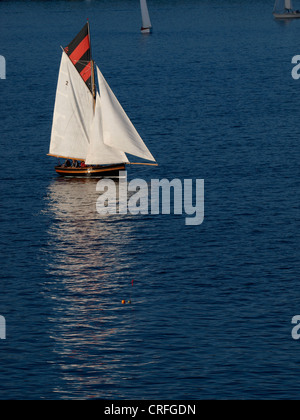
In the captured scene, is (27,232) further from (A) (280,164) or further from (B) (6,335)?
(A) (280,164)

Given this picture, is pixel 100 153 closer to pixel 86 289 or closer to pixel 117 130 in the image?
pixel 117 130

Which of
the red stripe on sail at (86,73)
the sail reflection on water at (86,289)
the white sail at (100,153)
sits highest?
the red stripe on sail at (86,73)

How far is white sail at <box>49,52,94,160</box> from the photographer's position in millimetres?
128875

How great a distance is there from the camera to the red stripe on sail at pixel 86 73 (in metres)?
128

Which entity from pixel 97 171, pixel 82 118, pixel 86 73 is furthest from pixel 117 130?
pixel 86 73

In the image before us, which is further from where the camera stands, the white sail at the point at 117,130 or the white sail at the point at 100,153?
the white sail at the point at 100,153

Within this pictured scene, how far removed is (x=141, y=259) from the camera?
315 feet

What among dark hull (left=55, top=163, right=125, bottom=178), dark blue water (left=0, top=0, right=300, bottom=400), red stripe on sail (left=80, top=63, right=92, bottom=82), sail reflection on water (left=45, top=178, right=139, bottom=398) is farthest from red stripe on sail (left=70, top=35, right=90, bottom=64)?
sail reflection on water (left=45, top=178, right=139, bottom=398)

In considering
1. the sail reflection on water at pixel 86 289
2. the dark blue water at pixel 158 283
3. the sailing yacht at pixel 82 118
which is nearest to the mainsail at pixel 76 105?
the sailing yacht at pixel 82 118

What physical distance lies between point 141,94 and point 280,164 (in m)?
68.0

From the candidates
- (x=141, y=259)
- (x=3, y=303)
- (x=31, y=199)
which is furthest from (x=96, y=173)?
(x=3, y=303)

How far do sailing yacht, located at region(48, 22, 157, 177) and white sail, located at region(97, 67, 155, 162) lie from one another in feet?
0.40

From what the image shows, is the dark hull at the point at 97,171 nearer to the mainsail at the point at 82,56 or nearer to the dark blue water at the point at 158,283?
the dark blue water at the point at 158,283

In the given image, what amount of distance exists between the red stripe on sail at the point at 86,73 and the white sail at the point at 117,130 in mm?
4049
